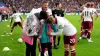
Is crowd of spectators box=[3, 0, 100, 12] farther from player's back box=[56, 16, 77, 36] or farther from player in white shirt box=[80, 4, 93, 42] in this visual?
player's back box=[56, 16, 77, 36]

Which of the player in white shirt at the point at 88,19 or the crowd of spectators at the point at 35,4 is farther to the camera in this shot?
the crowd of spectators at the point at 35,4

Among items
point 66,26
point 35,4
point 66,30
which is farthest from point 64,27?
point 35,4

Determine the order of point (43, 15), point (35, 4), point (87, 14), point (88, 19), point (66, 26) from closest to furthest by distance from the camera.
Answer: point (43, 15)
point (66, 26)
point (87, 14)
point (88, 19)
point (35, 4)

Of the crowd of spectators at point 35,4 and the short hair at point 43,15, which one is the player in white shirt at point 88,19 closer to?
the short hair at point 43,15

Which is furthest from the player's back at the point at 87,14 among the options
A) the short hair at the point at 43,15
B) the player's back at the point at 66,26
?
the short hair at the point at 43,15

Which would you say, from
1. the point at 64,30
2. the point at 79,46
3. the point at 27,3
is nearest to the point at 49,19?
the point at 64,30

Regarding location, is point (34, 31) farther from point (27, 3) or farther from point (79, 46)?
point (27, 3)

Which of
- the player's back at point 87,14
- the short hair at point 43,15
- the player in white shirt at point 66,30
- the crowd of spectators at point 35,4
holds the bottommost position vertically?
the player in white shirt at point 66,30

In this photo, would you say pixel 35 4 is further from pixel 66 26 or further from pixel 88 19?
pixel 66 26

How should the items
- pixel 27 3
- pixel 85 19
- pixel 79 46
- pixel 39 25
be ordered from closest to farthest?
pixel 39 25, pixel 79 46, pixel 85 19, pixel 27 3

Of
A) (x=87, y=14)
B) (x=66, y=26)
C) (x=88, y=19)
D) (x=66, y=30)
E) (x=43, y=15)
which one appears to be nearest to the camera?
(x=43, y=15)

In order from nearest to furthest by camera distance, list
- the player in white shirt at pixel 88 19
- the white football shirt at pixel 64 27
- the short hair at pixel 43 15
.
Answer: the short hair at pixel 43 15 → the white football shirt at pixel 64 27 → the player in white shirt at pixel 88 19

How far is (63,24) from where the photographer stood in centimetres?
948

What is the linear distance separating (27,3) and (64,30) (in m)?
61.1
